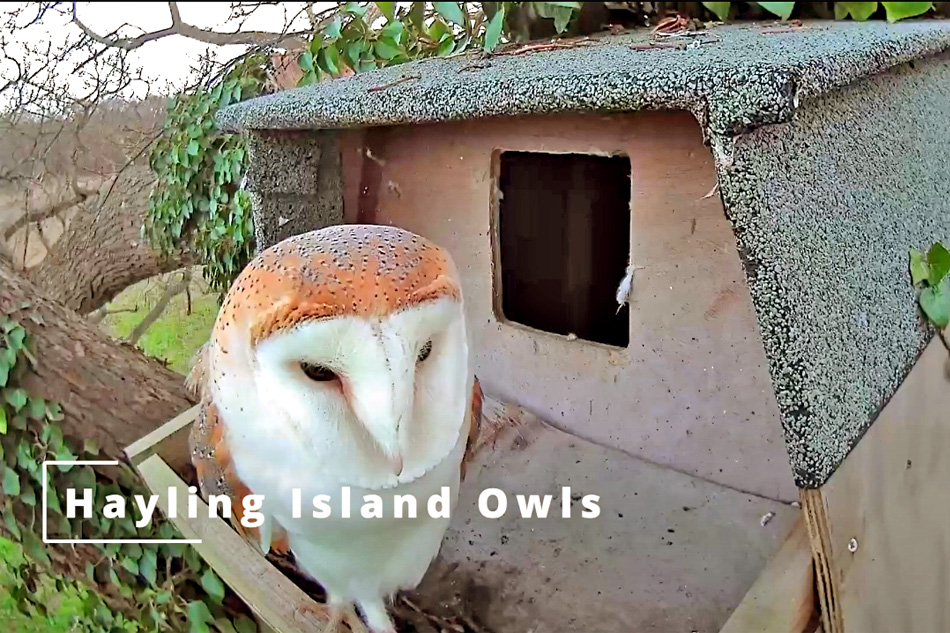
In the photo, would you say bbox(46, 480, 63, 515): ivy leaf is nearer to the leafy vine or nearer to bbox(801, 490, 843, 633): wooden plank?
bbox(801, 490, 843, 633): wooden plank

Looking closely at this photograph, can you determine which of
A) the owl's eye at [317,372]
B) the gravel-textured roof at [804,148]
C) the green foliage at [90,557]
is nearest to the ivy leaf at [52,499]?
the green foliage at [90,557]

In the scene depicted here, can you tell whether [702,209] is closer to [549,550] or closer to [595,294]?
[595,294]

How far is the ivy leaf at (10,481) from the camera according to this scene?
3.10 ft

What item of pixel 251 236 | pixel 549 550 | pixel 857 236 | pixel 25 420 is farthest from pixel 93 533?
pixel 857 236

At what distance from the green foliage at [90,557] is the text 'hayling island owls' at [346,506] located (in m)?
0.01

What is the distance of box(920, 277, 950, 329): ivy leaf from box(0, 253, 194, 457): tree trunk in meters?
0.76

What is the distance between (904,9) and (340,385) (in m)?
0.72

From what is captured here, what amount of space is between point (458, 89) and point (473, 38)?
0.31 m

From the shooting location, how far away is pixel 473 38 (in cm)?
88

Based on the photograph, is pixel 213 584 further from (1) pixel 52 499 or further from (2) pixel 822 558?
(2) pixel 822 558

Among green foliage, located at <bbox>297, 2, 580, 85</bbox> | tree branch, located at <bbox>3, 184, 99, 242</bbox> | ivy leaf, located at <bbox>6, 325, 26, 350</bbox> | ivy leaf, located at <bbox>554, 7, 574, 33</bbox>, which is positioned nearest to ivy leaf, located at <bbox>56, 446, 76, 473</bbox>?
ivy leaf, located at <bbox>6, 325, 26, 350</bbox>

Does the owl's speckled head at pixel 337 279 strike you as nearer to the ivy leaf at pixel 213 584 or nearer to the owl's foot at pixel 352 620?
the owl's foot at pixel 352 620

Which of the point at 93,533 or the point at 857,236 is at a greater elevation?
the point at 857,236

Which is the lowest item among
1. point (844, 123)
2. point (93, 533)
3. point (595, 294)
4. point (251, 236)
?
point (93, 533)
